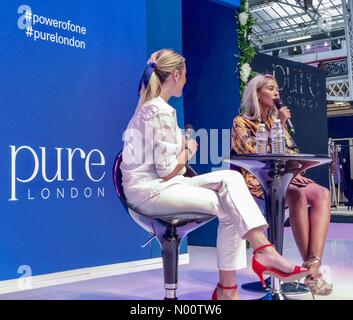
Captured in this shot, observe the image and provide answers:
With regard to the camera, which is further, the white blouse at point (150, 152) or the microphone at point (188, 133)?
the microphone at point (188, 133)

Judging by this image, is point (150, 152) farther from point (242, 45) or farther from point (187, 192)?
point (242, 45)

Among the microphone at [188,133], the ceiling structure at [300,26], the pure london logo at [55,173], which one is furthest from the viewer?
the ceiling structure at [300,26]

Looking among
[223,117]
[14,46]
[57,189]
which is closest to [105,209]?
[57,189]

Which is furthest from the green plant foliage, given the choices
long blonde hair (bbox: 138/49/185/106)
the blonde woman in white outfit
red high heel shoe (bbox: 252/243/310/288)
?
red high heel shoe (bbox: 252/243/310/288)

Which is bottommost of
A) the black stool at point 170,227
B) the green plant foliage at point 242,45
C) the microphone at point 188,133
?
the black stool at point 170,227

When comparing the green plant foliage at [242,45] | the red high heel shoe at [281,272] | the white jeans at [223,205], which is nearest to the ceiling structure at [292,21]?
the green plant foliage at [242,45]

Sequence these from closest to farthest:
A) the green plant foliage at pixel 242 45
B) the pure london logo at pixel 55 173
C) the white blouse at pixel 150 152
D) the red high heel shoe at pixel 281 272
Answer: the red high heel shoe at pixel 281 272 < the white blouse at pixel 150 152 < the pure london logo at pixel 55 173 < the green plant foliage at pixel 242 45

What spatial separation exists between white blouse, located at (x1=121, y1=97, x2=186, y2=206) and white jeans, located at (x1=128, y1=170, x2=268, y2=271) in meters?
0.06

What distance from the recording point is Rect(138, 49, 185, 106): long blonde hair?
7.82 ft

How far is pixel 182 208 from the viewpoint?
2.13m

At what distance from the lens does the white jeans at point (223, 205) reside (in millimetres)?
2070

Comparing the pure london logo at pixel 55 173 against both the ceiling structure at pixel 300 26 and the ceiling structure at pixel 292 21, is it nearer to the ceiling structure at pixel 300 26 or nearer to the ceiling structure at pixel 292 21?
the ceiling structure at pixel 300 26

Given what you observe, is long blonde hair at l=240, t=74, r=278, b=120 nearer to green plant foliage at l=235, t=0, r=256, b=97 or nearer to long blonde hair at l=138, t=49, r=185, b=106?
long blonde hair at l=138, t=49, r=185, b=106

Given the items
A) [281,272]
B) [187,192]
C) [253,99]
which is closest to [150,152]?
[187,192]
